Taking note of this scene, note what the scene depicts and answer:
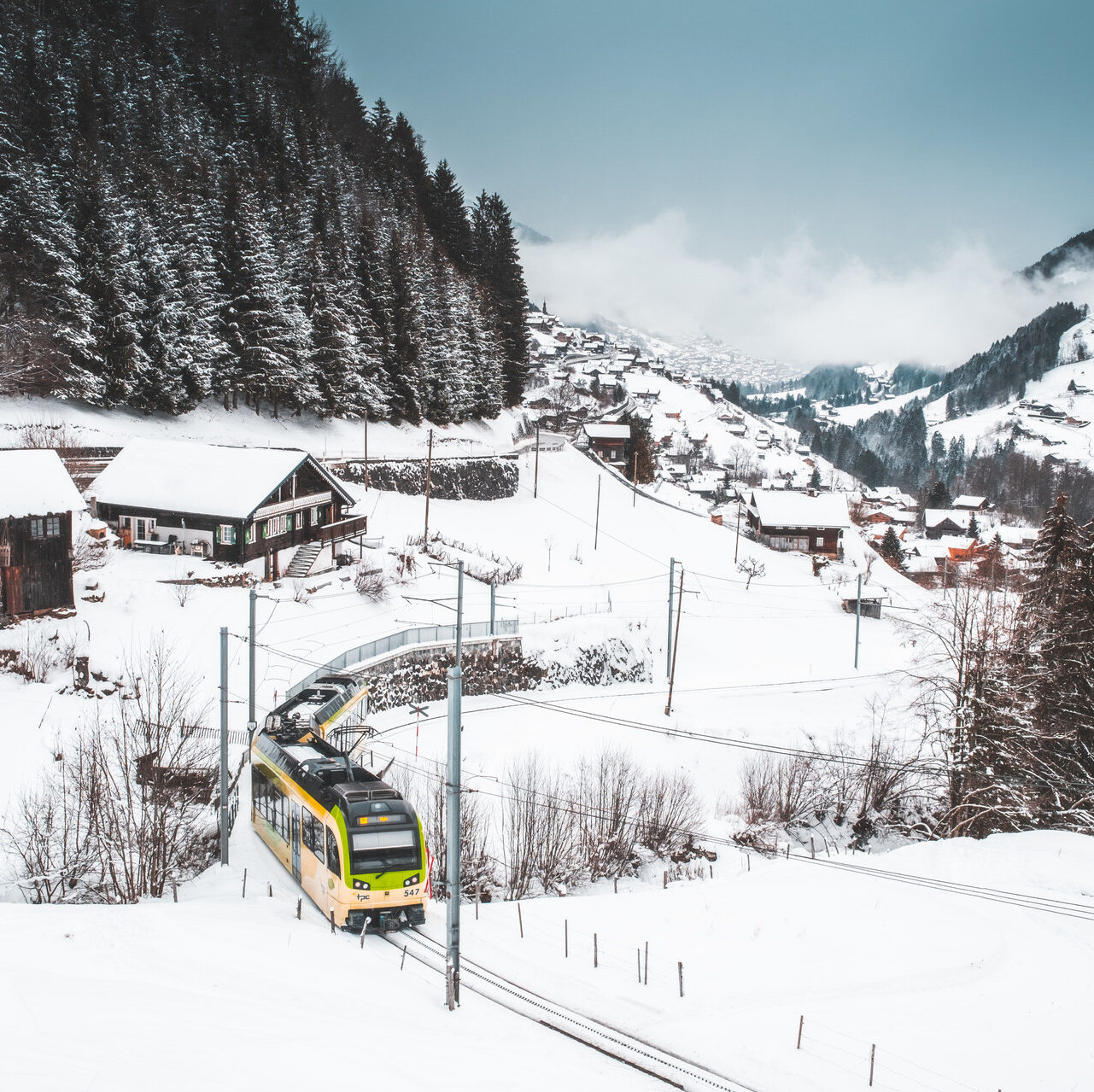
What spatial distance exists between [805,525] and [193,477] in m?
53.0

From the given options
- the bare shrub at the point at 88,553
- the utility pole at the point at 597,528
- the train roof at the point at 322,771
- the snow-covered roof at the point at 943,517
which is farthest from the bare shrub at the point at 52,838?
the snow-covered roof at the point at 943,517

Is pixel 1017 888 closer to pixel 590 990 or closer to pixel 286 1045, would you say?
pixel 590 990

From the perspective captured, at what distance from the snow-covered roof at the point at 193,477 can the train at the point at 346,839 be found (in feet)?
58.3

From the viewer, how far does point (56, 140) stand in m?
44.0

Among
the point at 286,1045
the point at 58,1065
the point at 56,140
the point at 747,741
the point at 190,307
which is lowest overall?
the point at 747,741

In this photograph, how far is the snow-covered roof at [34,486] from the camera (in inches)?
959

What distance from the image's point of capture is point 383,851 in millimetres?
14086

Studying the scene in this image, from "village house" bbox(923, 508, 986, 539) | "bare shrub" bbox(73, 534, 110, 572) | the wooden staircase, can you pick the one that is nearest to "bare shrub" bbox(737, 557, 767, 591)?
the wooden staircase

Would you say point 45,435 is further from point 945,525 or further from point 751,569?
point 945,525

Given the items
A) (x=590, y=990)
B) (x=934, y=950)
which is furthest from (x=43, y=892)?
(x=934, y=950)

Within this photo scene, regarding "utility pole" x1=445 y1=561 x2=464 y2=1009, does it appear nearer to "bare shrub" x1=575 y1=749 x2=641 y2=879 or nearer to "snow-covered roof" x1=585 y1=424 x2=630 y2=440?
"bare shrub" x1=575 y1=749 x2=641 y2=879

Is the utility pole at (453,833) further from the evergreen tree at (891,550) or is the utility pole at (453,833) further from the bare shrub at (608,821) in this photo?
the evergreen tree at (891,550)

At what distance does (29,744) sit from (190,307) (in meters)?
31.5

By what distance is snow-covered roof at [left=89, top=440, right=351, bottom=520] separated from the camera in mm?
32812
